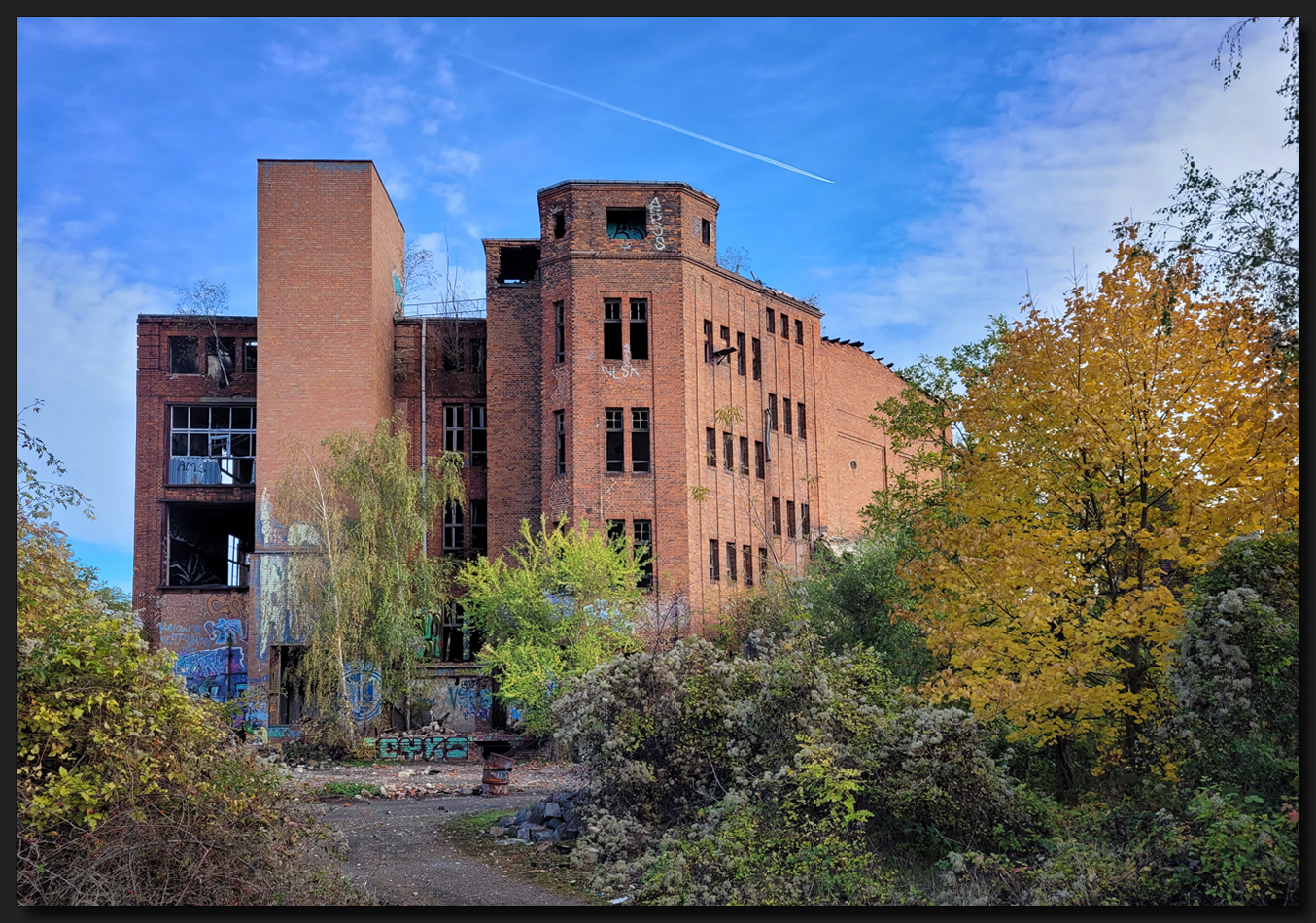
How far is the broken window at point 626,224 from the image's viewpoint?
37.3 m

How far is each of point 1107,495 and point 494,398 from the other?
28.8m

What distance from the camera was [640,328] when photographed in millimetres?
37250

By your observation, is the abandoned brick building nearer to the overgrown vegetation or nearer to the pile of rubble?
the pile of rubble

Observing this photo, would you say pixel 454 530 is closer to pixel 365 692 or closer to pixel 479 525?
pixel 479 525

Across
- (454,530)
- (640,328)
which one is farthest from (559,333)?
(454,530)

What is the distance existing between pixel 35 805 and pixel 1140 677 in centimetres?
1227

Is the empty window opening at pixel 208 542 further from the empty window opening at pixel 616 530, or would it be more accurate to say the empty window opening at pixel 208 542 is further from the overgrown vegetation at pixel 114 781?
the overgrown vegetation at pixel 114 781

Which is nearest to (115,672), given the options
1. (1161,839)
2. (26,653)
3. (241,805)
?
(26,653)

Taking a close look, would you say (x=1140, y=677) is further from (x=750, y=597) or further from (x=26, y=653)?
(x=750, y=597)

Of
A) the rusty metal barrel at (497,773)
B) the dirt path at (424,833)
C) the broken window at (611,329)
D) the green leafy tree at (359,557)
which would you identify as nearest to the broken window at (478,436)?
the green leafy tree at (359,557)

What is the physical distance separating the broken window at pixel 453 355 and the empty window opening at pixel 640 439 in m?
8.54

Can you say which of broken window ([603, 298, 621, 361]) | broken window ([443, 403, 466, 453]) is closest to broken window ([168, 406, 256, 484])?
broken window ([443, 403, 466, 453])

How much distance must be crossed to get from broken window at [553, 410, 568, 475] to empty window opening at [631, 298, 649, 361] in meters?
3.33

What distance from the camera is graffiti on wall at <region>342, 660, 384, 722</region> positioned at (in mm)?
32875
